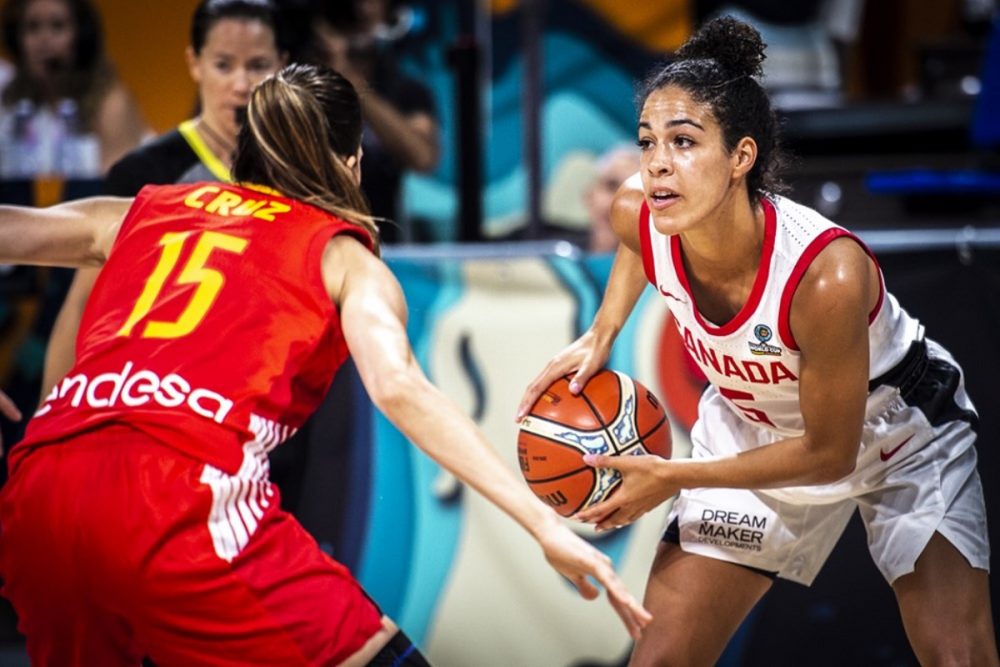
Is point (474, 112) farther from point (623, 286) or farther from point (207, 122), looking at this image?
point (623, 286)

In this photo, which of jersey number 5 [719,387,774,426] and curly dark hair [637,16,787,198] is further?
jersey number 5 [719,387,774,426]

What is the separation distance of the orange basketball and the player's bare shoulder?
15.0 inches

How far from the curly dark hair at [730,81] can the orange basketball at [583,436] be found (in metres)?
0.62

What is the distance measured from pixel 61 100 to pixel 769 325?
4459mm

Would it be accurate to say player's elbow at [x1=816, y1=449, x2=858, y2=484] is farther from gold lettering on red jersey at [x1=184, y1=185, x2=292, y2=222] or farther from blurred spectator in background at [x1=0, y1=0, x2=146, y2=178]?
blurred spectator in background at [x1=0, y1=0, x2=146, y2=178]

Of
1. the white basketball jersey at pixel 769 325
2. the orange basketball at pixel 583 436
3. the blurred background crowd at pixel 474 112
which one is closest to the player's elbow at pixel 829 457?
the white basketball jersey at pixel 769 325

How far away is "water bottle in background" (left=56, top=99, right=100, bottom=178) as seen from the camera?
6.51 meters

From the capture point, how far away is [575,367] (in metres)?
3.66

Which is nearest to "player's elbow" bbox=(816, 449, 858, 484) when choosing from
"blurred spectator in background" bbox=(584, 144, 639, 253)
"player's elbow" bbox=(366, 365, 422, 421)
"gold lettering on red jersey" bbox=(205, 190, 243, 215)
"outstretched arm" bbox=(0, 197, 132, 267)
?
"player's elbow" bbox=(366, 365, 422, 421)

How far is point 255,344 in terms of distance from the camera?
2.83 metres

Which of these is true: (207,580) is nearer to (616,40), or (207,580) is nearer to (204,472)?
(204,472)

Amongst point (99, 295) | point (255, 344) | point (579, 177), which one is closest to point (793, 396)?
point (255, 344)

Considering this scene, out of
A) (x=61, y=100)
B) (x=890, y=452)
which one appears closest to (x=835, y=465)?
(x=890, y=452)

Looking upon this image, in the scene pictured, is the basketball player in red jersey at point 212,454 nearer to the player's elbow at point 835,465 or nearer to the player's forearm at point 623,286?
the player's elbow at point 835,465
